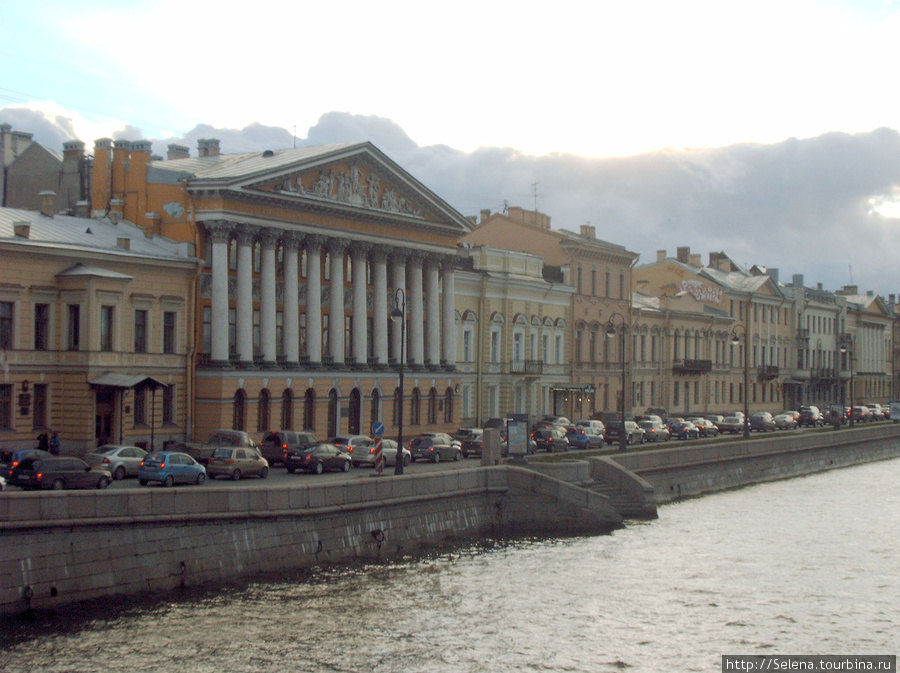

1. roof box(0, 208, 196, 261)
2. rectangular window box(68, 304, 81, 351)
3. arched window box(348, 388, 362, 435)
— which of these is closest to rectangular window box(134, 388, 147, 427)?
rectangular window box(68, 304, 81, 351)

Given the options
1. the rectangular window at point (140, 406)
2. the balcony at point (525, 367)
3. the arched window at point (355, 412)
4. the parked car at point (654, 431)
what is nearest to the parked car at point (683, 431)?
the parked car at point (654, 431)

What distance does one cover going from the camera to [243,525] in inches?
1126

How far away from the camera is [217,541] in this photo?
27812 mm

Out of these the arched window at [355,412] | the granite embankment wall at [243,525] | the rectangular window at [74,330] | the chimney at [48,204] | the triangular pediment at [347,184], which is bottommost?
the granite embankment wall at [243,525]

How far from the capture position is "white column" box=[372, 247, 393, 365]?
59906 mm

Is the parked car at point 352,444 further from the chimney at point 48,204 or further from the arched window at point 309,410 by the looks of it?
the chimney at point 48,204

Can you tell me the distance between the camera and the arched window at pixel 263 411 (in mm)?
53688

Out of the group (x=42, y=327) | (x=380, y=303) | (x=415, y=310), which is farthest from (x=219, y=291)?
(x=415, y=310)

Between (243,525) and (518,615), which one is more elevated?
(243,525)

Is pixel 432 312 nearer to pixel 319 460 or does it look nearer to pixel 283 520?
pixel 319 460

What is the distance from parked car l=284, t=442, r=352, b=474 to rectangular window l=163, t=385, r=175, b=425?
304 inches

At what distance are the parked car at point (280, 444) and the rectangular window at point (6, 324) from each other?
945cm

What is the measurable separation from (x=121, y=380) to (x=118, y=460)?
775cm

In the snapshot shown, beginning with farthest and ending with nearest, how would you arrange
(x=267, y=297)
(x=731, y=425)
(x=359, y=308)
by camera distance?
(x=731, y=425) → (x=359, y=308) → (x=267, y=297)
